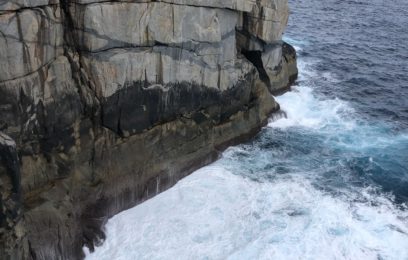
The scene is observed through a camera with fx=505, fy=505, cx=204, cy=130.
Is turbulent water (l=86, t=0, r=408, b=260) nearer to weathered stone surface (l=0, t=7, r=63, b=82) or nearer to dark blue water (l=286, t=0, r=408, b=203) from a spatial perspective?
dark blue water (l=286, t=0, r=408, b=203)

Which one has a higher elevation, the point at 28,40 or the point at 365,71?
the point at 28,40

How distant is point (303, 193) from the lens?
115 ft

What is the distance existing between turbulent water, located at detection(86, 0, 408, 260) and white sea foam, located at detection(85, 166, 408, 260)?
6cm

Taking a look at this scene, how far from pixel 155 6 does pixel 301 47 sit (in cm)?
3631

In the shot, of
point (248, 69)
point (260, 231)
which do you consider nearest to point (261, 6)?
point (248, 69)

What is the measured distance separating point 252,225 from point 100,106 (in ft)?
39.2

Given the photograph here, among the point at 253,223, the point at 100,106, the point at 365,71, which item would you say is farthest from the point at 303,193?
the point at 365,71

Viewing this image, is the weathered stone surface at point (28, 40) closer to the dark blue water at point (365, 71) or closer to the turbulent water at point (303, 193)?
the turbulent water at point (303, 193)

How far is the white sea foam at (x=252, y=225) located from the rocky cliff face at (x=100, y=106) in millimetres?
1518

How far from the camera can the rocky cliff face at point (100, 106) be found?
2581cm

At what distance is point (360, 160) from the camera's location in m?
39.7

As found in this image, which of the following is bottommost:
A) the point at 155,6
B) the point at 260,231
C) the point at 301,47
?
the point at 260,231

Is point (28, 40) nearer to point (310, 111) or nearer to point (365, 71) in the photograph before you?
point (310, 111)

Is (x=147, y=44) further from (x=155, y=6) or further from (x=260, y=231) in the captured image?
(x=260, y=231)
